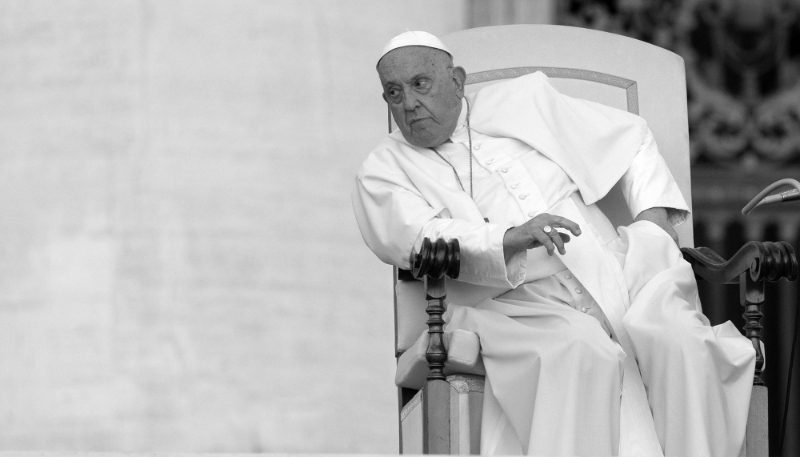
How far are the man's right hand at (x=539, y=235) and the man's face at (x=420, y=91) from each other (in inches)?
20.5

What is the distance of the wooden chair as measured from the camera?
3859 mm

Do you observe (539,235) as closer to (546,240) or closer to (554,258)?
(546,240)

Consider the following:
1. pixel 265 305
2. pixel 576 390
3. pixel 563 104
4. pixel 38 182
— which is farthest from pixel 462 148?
pixel 38 182

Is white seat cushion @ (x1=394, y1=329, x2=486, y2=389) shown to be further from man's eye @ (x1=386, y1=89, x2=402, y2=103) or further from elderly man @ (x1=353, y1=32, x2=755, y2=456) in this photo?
man's eye @ (x1=386, y1=89, x2=402, y2=103)

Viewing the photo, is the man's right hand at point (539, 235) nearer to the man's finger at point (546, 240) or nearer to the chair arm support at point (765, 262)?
the man's finger at point (546, 240)

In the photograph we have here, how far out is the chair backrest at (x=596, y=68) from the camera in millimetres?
4770

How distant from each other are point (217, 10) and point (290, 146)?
0.61m

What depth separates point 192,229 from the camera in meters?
6.52

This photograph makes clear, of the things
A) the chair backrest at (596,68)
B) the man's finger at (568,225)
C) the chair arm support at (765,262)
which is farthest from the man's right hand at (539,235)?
the chair backrest at (596,68)

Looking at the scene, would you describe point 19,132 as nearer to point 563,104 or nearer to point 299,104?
point 299,104

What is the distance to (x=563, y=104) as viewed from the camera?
14.8 ft

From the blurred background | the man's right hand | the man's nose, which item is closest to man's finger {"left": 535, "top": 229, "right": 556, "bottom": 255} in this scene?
the man's right hand

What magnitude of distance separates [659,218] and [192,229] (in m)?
2.69

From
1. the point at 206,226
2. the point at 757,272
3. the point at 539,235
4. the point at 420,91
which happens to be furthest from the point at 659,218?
the point at 206,226
